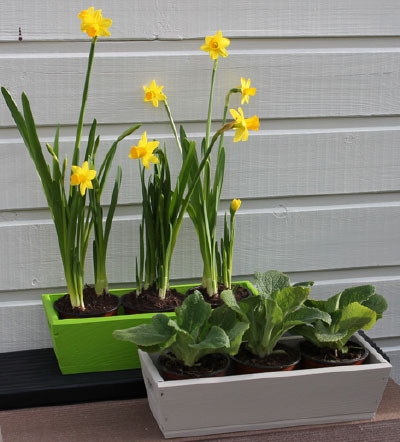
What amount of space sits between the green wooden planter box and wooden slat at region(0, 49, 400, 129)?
43 centimetres

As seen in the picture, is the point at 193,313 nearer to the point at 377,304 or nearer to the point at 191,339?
the point at 191,339

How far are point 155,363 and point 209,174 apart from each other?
1.34 feet

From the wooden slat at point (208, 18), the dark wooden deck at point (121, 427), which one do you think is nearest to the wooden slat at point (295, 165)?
the wooden slat at point (208, 18)

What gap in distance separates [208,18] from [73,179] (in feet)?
1.65

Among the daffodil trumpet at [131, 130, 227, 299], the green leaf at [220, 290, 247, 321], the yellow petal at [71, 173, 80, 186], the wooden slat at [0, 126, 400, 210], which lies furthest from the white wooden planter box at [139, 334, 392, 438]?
the wooden slat at [0, 126, 400, 210]

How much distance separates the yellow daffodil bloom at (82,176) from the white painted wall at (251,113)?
9.6 inches

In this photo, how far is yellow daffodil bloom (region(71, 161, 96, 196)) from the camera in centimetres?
117

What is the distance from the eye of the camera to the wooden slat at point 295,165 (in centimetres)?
145

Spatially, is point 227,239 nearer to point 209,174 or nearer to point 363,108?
point 209,174

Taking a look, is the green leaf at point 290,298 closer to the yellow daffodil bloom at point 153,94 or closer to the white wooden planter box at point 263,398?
the white wooden planter box at point 263,398

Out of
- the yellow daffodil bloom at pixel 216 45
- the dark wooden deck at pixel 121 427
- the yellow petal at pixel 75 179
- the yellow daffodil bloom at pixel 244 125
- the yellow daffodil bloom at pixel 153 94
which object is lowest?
the dark wooden deck at pixel 121 427

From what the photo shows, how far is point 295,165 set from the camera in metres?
1.52

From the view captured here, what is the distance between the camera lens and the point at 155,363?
Answer: 120 centimetres

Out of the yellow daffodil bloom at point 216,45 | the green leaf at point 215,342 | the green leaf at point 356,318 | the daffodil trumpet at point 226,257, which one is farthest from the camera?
the daffodil trumpet at point 226,257
